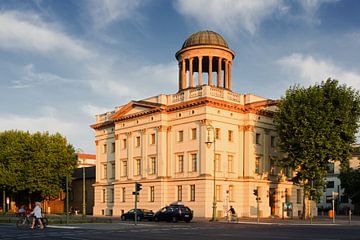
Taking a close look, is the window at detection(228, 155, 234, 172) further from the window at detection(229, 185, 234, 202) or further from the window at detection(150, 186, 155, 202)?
the window at detection(150, 186, 155, 202)

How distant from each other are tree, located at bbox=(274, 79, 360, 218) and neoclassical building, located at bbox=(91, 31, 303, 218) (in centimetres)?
573

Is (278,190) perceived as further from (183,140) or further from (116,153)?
(116,153)

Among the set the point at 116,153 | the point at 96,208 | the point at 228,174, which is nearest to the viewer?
the point at 228,174

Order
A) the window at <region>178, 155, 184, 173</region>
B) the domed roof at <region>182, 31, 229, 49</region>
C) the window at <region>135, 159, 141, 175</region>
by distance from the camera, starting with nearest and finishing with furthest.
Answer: the window at <region>178, 155, 184, 173</region>, the window at <region>135, 159, 141, 175</region>, the domed roof at <region>182, 31, 229, 49</region>

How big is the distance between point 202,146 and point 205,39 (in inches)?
609

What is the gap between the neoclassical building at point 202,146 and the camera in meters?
59.3

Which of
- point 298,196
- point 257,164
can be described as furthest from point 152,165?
point 298,196

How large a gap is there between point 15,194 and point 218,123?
1465 inches

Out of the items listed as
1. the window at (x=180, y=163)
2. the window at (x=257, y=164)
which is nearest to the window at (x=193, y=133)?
the window at (x=180, y=163)

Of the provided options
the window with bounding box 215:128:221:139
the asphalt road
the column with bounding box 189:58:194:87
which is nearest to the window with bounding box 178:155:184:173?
the window with bounding box 215:128:221:139

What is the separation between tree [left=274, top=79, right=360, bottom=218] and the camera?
184 ft

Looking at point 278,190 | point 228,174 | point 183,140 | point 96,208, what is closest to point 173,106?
point 183,140

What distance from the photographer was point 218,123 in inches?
2354

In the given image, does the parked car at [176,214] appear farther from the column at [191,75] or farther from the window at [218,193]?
the column at [191,75]
